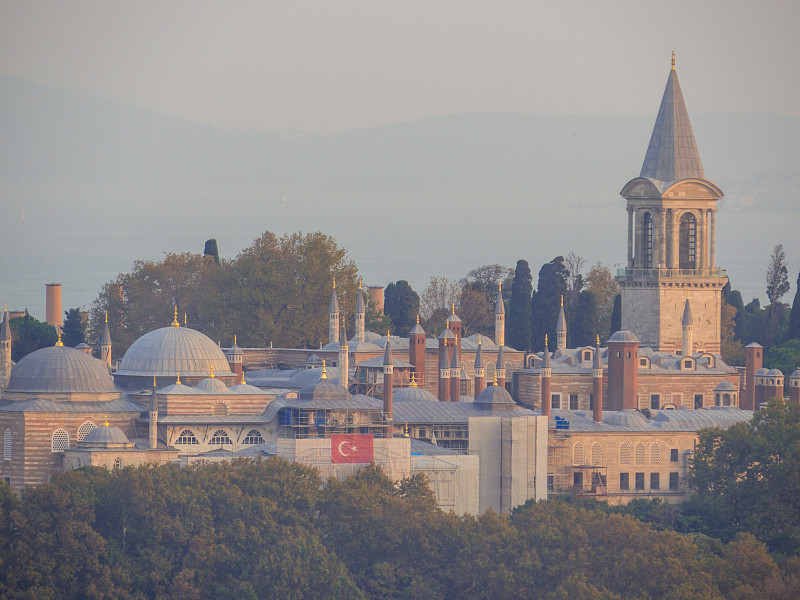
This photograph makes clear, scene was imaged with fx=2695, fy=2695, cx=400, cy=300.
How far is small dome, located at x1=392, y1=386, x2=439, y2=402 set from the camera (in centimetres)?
9512

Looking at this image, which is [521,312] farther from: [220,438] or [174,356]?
[220,438]

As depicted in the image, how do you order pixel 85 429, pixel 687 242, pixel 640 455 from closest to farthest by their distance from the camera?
pixel 85 429, pixel 640 455, pixel 687 242

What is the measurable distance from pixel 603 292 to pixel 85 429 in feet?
149

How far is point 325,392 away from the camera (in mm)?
90938

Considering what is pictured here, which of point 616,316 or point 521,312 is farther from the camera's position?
point 521,312

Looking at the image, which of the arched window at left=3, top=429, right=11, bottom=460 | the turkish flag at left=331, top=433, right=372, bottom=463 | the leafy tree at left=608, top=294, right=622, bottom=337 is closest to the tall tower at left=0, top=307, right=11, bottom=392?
the arched window at left=3, top=429, right=11, bottom=460

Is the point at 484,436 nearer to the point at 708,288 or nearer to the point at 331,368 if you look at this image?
the point at 331,368

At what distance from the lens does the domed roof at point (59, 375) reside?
89375mm

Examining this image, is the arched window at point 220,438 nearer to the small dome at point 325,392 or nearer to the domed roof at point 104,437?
the small dome at point 325,392

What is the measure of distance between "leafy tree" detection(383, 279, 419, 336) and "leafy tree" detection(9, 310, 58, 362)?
15.6 metres

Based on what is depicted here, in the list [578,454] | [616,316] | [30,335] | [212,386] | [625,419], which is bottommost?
[578,454]

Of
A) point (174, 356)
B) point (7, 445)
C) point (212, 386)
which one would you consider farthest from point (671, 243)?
point (7, 445)

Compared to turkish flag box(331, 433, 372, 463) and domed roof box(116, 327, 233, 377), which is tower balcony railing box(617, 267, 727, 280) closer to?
domed roof box(116, 327, 233, 377)

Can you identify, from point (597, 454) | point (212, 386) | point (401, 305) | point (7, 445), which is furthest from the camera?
point (401, 305)
